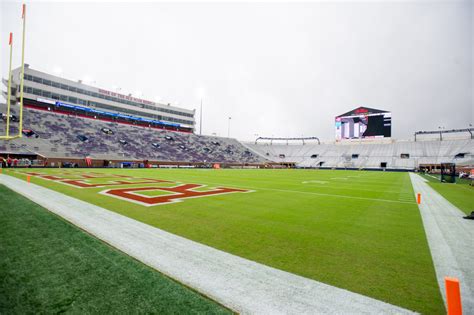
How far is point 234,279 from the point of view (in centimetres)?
328

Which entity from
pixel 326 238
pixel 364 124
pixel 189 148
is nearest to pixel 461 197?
pixel 326 238

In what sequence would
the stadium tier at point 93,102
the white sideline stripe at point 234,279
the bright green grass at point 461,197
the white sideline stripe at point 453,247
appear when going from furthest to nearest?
the stadium tier at point 93,102 → the bright green grass at point 461,197 → the white sideline stripe at point 453,247 → the white sideline stripe at point 234,279

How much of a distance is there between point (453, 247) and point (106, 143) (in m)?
55.9

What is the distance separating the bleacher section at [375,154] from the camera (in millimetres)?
60500

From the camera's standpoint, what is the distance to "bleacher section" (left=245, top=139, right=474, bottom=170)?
60500mm

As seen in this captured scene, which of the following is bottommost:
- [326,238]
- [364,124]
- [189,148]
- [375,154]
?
[326,238]

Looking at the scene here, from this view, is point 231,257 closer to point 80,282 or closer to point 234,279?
point 234,279

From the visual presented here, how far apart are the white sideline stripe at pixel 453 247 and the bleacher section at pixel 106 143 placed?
1857 inches

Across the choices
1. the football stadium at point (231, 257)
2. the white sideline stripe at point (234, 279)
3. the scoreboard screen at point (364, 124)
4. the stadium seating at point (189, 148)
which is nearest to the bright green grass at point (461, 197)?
the football stadium at point (231, 257)

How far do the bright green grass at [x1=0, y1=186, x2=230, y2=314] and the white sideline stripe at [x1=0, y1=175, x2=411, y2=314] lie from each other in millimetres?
254

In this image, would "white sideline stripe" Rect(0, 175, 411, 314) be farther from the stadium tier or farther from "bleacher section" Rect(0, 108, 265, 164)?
the stadium tier

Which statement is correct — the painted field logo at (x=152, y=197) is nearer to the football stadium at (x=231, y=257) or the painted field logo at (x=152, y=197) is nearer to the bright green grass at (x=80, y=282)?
the football stadium at (x=231, y=257)

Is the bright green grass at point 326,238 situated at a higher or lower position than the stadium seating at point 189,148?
lower

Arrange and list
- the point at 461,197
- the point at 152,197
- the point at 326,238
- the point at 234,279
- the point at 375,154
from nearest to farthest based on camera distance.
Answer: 1. the point at 234,279
2. the point at 326,238
3. the point at 152,197
4. the point at 461,197
5. the point at 375,154
